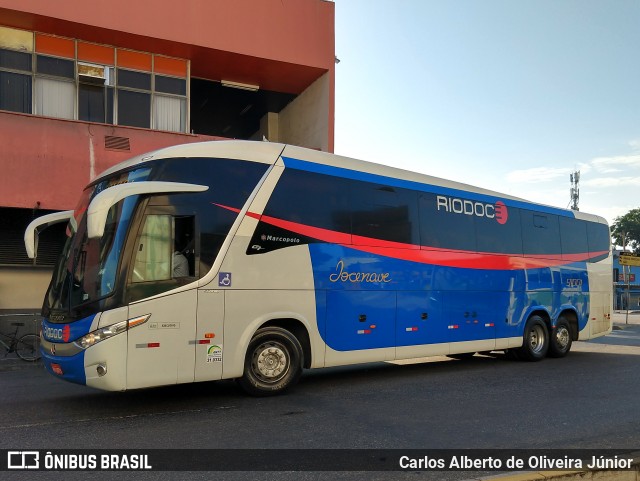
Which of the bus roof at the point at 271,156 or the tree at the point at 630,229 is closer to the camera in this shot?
the bus roof at the point at 271,156

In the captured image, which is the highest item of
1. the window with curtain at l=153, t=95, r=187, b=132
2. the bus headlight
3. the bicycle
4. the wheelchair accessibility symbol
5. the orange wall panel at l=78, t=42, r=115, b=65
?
the orange wall panel at l=78, t=42, r=115, b=65

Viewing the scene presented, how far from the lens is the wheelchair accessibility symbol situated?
25.7 feet

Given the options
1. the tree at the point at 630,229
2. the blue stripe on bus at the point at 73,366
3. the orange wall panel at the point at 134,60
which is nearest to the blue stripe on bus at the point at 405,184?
the blue stripe on bus at the point at 73,366

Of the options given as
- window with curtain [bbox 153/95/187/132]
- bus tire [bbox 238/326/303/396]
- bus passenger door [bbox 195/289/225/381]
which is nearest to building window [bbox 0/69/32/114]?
window with curtain [bbox 153/95/187/132]

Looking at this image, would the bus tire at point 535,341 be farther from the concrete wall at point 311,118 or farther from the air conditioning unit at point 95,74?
the air conditioning unit at point 95,74

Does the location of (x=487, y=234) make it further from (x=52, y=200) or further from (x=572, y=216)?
(x=52, y=200)

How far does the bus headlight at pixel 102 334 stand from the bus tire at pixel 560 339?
10.9 meters

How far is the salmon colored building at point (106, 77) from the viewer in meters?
15.1

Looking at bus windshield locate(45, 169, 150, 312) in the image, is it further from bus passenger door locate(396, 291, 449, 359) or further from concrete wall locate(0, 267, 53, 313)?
concrete wall locate(0, 267, 53, 313)

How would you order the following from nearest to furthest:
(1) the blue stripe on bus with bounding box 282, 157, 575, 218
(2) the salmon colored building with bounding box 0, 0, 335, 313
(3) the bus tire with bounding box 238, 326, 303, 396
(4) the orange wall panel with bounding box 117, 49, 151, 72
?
(3) the bus tire with bounding box 238, 326, 303, 396, (1) the blue stripe on bus with bounding box 282, 157, 575, 218, (2) the salmon colored building with bounding box 0, 0, 335, 313, (4) the orange wall panel with bounding box 117, 49, 151, 72

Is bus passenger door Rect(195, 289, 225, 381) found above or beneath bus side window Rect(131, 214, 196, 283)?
beneath

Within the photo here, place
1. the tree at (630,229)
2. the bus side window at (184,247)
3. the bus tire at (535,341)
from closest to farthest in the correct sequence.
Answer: the bus side window at (184,247) < the bus tire at (535,341) < the tree at (630,229)

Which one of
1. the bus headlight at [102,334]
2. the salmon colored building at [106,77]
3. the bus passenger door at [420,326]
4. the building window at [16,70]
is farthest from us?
the building window at [16,70]

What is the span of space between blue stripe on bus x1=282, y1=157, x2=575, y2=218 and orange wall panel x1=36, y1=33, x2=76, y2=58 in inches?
432
